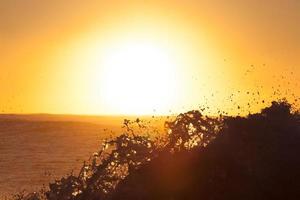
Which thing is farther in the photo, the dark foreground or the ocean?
the ocean

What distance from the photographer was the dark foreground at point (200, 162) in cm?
546

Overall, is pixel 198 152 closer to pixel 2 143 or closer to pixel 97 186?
pixel 97 186

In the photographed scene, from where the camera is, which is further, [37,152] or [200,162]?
[37,152]

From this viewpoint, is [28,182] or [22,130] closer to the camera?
[28,182]

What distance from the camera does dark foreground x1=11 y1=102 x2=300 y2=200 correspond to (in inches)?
215

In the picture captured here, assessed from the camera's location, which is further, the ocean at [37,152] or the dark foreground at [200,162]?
the ocean at [37,152]

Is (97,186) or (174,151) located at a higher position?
(174,151)

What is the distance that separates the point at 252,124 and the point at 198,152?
70 centimetres

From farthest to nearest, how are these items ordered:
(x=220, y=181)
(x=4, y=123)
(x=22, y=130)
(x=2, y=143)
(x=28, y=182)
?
(x=4, y=123)
(x=22, y=130)
(x=2, y=143)
(x=28, y=182)
(x=220, y=181)

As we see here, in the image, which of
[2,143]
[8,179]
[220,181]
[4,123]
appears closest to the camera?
[220,181]

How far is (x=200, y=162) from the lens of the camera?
5.63 m

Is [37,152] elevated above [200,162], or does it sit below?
below

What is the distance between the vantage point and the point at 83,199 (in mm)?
6004

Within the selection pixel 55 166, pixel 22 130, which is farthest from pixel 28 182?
pixel 22 130
